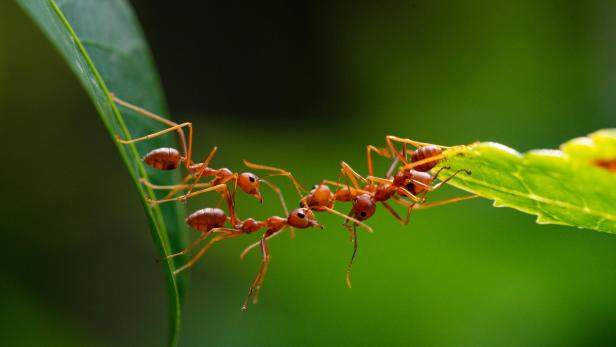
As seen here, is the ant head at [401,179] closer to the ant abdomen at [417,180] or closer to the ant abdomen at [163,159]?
the ant abdomen at [417,180]

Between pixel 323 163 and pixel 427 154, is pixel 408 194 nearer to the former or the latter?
pixel 427 154

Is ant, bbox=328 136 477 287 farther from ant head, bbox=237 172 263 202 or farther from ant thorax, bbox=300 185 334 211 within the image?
ant head, bbox=237 172 263 202

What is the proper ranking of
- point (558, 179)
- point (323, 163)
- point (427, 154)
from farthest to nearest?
point (323, 163) → point (427, 154) → point (558, 179)

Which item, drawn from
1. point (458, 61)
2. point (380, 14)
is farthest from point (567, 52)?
point (380, 14)

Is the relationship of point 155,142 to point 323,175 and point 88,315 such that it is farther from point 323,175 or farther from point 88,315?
point 88,315

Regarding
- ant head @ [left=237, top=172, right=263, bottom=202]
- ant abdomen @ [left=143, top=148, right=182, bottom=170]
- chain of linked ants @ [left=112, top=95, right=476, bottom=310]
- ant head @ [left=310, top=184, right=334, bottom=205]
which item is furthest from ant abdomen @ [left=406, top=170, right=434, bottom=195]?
ant abdomen @ [left=143, top=148, right=182, bottom=170]

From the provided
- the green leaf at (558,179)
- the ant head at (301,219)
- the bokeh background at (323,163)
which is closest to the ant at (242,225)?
the ant head at (301,219)

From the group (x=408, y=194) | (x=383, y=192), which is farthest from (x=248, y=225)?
(x=408, y=194)

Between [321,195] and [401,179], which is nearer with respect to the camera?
[401,179]
